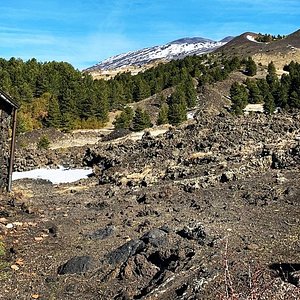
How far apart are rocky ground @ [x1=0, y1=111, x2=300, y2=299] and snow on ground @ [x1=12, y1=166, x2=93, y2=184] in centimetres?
103

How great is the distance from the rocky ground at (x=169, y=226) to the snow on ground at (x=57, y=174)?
103 cm

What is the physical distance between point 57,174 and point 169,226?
10.2m

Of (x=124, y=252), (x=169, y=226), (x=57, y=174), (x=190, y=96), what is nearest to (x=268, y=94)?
(x=190, y=96)

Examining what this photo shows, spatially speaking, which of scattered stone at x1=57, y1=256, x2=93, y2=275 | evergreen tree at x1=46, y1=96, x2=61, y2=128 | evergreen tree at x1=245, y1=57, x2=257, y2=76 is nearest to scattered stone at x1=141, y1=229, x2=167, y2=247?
scattered stone at x1=57, y1=256, x2=93, y2=275

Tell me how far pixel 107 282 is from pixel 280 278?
2602mm

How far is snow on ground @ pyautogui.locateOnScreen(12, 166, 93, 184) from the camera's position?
58.5 ft

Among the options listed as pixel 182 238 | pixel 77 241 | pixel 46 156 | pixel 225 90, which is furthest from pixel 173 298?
pixel 225 90

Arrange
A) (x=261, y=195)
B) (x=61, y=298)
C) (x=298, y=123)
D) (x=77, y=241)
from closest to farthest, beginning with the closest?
(x=61, y=298), (x=77, y=241), (x=261, y=195), (x=298, y=123)

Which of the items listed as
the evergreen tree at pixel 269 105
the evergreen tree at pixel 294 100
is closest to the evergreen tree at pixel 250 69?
the evergreen tree at pixel 294 100

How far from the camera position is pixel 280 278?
6023mm

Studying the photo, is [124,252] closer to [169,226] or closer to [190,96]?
[169,226]

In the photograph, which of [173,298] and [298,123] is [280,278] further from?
[298,123]

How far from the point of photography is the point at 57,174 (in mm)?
18938

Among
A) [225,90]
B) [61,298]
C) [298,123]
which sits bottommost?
[61,298]
